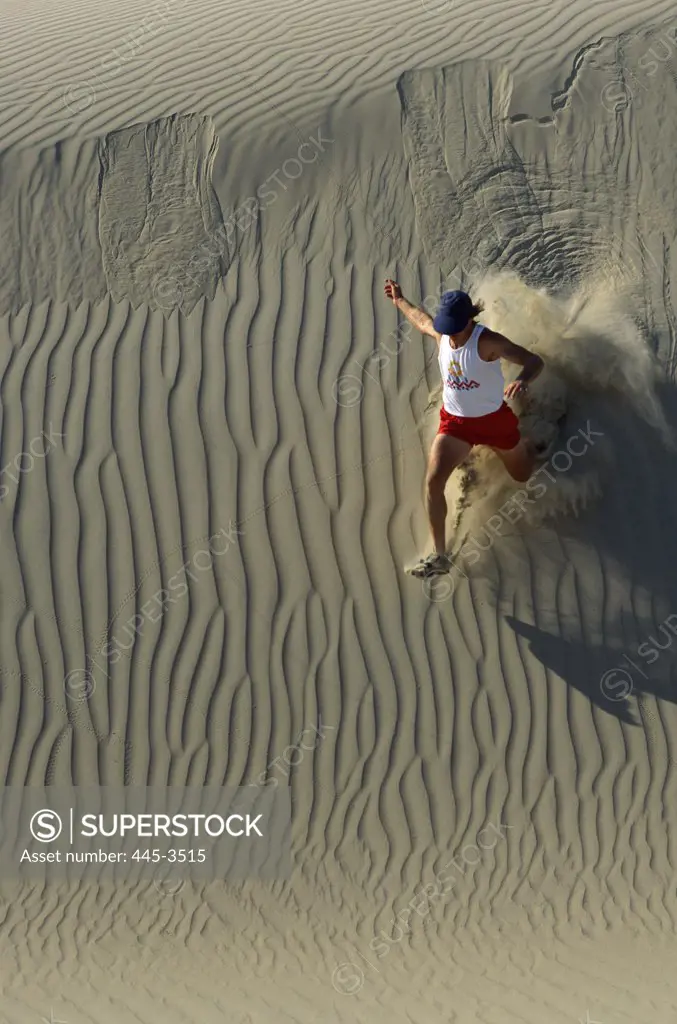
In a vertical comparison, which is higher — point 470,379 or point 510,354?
point 510,354

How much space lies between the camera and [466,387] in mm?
4438

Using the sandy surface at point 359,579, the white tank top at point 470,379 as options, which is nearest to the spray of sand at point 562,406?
the sandy surface at point 359,579

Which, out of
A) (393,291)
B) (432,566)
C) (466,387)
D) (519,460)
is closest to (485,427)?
(466,387)

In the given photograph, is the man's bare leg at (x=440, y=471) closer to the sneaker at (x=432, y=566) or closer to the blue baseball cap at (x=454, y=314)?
the sneaker at (x=432, y=566)

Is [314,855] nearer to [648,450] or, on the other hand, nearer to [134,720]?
[134,720]

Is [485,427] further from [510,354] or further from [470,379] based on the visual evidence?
[510,354]

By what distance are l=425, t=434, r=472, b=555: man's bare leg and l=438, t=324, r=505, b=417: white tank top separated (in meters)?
0.21

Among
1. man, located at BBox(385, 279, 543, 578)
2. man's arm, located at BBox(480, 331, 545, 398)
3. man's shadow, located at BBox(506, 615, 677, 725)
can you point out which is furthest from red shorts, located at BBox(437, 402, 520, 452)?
man's shadow, located at BBox(506, 615, 677, 725)

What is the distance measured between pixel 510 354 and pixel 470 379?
240mm

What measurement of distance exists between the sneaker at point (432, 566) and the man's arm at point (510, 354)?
122 centimetres

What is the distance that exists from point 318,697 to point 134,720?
124 centimetres

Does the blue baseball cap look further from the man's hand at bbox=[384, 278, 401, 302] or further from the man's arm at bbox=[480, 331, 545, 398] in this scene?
the man's hand at bbox=[384, 278, 401, 302]

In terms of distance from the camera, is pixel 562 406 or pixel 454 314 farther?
pixel 562 406

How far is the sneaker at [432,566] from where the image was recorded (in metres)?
5.27
